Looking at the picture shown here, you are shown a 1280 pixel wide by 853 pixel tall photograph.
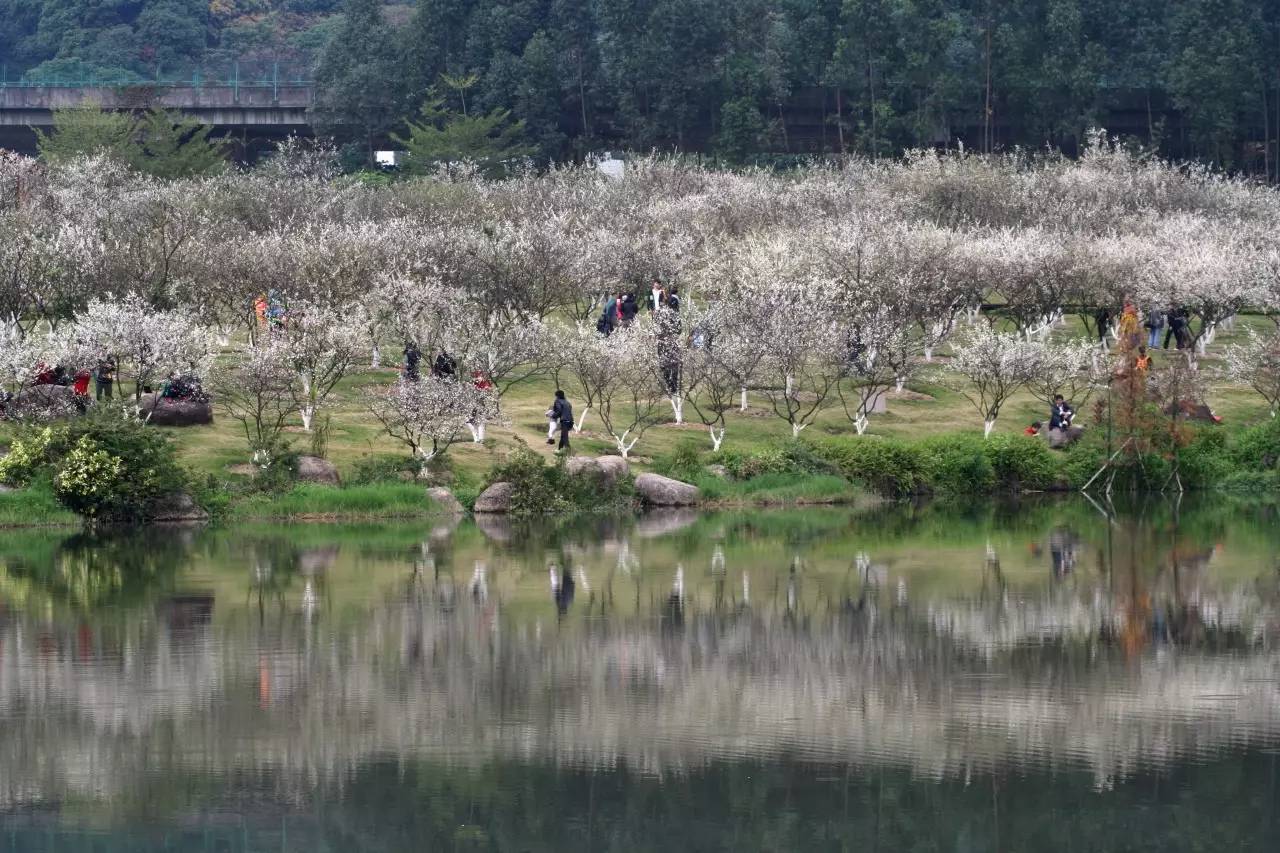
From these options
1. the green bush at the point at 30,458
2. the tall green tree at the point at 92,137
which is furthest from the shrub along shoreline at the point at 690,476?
the tall green tree at the point at 92,137

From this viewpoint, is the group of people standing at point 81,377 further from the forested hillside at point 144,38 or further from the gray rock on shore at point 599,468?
the forested hillside at point 144,38

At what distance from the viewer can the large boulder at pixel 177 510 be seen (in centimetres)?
4903

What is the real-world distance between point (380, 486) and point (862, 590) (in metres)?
18.4

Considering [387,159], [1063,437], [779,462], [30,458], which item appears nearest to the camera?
[30,458]

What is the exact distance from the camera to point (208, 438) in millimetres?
54688

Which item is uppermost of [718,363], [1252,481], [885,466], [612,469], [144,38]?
[144,38]

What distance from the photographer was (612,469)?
52094 millimetres

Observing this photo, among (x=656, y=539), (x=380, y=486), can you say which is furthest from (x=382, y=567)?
(x=380, y=486)

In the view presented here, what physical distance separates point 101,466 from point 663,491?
549 inches

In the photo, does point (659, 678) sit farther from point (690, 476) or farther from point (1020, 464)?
point (1020, 464)

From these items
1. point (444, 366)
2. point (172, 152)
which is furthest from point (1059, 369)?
point (172, 152)

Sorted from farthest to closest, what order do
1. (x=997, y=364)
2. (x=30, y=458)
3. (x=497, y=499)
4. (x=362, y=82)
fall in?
1. (x=362, y=82)
2. (x=997, y=364)
3. (x=497, y=499)
4. (x=30, y=458)

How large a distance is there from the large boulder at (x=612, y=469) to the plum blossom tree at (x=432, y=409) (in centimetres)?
364

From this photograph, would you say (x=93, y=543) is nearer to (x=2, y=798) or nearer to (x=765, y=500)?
(x=765, y=500)
